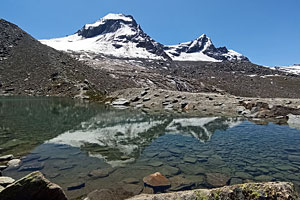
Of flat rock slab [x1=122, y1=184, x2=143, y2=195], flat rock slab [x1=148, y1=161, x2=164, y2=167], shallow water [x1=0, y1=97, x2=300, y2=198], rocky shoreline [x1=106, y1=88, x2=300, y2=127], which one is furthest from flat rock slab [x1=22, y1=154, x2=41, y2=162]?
rocky shoreline [x1=106, y1=88, x2=300, y2=127]

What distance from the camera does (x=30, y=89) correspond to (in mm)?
84812

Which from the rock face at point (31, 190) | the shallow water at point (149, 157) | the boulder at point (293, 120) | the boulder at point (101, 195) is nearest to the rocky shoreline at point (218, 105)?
the boulder at point (293, 120)

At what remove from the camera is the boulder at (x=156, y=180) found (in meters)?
8.85

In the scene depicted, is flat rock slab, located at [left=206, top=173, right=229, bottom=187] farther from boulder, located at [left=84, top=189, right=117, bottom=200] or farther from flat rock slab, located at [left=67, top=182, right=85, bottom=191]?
flat rock slab, located at [left=67, top=182, right=85, bottom=191]

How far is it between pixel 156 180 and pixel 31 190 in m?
5.24

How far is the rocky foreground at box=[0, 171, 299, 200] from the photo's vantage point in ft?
14.7

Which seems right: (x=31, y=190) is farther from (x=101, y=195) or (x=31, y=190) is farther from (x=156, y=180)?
(x=156, y=180)

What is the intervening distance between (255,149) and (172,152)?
6.55 metres

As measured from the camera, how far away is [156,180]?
9.12 metres

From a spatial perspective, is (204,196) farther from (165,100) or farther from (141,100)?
(141,100)

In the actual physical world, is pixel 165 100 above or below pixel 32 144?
above

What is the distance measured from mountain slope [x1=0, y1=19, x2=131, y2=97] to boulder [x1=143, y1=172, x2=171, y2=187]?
7713 centimetres

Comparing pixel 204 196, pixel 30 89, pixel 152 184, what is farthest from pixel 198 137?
pixel 30 89

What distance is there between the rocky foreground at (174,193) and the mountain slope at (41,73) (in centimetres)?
7854
